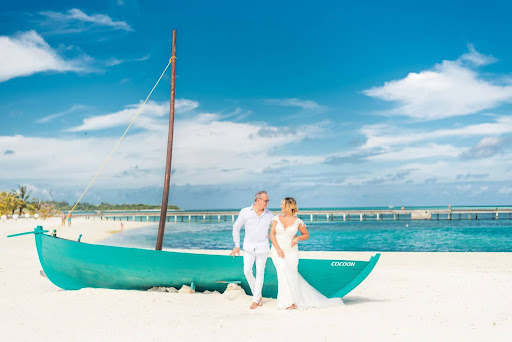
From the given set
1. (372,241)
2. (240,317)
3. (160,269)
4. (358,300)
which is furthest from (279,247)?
(372,241)

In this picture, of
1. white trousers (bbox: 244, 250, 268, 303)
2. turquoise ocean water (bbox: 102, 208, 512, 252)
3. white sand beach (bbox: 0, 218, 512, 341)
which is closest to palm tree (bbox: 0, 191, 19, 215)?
turquoise ocean water (bbox: 102, 208, 512, 252)

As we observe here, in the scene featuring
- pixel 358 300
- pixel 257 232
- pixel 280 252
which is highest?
pixel 257 232

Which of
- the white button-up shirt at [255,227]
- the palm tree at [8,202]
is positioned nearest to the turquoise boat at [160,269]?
the white button-up shirt at [255,227]

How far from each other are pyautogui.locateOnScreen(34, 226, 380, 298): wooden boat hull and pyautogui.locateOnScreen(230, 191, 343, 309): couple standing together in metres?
0.48

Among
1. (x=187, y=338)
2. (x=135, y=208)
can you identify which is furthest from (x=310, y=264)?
(x=135, y=208)

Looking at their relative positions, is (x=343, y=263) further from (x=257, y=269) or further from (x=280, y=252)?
(x=257, y=269)

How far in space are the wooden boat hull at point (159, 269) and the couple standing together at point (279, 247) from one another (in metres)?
0.48

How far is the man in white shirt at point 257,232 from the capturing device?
6.34 m

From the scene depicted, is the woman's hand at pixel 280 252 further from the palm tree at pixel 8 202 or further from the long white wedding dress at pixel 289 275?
the palm tree at pixel 8 202

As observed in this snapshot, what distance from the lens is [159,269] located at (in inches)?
293

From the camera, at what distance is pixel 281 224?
6.23 m

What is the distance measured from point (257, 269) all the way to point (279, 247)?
508mm

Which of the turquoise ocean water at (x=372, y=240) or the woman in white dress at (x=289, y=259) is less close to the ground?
the woman in white dress at (x=289, y=259)

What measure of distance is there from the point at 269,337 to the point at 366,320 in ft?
4.94
